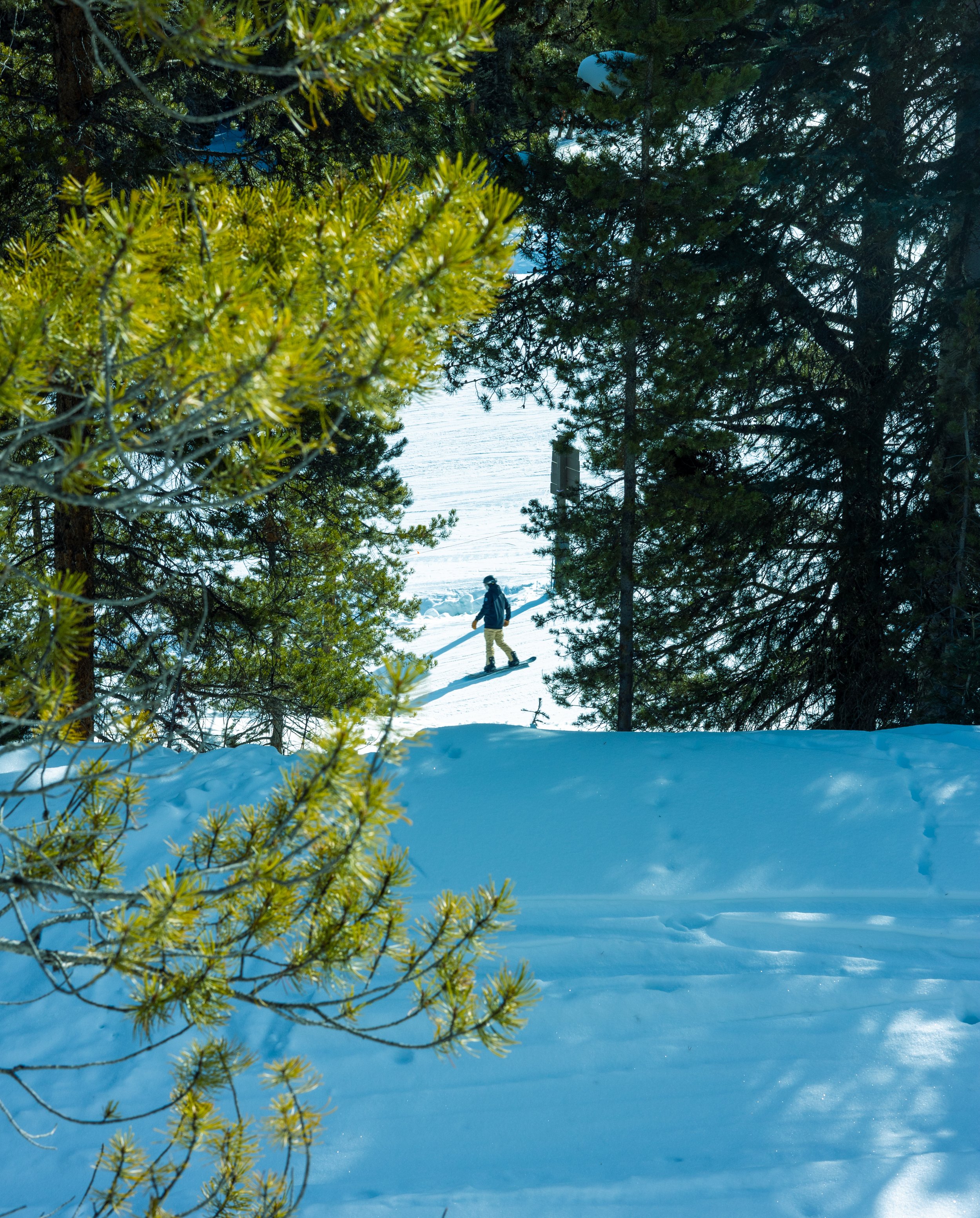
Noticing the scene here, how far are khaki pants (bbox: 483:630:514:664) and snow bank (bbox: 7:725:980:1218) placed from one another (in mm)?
8504

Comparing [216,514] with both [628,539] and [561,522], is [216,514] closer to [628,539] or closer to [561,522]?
[561,522]

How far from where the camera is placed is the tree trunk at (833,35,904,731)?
7.28 m

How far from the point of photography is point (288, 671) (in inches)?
352

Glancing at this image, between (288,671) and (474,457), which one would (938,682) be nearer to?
(288,671)

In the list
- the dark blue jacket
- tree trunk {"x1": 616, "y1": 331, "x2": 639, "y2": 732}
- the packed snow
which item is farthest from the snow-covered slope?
the packed snow

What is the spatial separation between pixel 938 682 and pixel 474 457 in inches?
951

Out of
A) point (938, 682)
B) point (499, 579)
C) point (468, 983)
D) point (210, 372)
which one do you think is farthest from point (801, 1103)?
point (499, 579)

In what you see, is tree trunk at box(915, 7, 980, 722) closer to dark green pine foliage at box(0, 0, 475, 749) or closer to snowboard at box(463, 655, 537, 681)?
dark green pine foliage at box(0, 0, 475, 749)

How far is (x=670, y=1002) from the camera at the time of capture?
364 centimetres

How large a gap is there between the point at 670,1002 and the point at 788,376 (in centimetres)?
603

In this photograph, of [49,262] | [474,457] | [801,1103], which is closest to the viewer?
[49,262]

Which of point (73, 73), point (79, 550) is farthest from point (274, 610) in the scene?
point (73, 73)

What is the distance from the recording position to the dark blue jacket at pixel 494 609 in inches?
517

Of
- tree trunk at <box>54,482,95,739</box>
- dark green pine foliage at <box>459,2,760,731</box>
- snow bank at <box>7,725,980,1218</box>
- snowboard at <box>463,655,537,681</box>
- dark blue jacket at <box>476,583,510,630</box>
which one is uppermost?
dark green pine foliage at <box>459,2,760,731</box>
